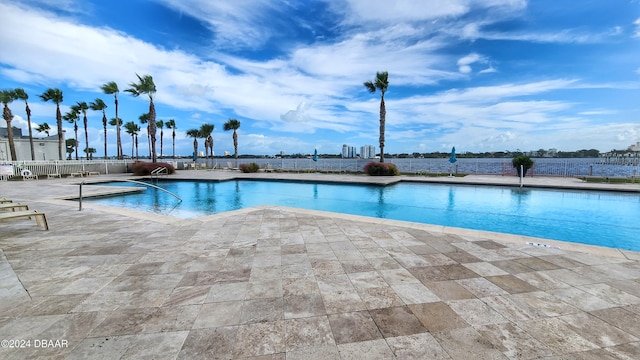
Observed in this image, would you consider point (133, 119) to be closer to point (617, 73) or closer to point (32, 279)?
point (32, 279)

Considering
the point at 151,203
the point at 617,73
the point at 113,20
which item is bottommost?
the point at 151,203

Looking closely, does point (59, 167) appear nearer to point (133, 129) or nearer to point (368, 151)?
point (133, 129)

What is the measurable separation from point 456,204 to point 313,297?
9.14m

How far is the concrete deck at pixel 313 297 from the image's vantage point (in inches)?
74.7

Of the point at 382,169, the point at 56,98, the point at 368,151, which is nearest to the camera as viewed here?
the point at 382,169

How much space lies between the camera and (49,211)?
264 inches

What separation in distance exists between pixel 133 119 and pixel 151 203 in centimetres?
4217

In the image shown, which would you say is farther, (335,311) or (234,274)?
(234,274)

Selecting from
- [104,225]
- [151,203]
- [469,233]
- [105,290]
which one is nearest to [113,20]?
[151,203]

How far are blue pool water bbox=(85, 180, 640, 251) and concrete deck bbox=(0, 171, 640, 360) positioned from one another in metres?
3.45

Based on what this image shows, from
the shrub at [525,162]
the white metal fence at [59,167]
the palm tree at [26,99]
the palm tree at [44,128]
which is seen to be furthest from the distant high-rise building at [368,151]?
the palm tree at [44,128]

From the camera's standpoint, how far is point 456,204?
9945 millimetres

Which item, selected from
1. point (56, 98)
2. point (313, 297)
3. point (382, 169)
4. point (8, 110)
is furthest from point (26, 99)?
point (313, 297)

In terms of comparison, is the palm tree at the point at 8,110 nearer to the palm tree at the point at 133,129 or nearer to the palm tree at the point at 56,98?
the palm tree at the point at 56,98
